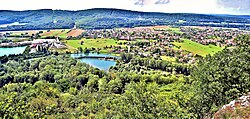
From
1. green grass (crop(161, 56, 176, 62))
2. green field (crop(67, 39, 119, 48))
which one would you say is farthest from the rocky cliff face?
green field (crop(67, 39, 119, 48))

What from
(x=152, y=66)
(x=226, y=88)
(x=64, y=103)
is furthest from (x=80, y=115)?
(x=152, y=66)

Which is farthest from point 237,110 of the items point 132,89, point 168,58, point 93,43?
point 93,43

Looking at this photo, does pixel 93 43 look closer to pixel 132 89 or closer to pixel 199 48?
pixel 199 48

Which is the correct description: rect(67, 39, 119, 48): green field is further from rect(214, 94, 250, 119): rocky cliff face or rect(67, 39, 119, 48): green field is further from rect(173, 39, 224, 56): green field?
rect(214, 94, 250, 119): rocky cliff face

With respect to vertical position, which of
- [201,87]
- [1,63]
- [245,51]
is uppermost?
[245,51]

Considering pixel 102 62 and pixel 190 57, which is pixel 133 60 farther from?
pixel 190 57
